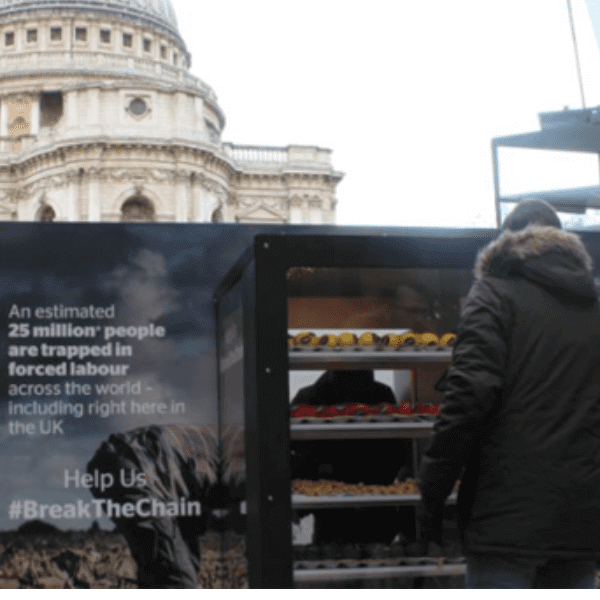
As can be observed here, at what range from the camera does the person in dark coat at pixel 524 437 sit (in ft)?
8.96

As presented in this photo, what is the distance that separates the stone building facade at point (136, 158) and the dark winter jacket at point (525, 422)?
118 ft

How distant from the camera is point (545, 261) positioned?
9.78 feet

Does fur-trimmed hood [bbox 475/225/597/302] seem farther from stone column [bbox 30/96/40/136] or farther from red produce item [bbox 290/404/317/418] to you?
stone column [bbox 30/96/40/136]

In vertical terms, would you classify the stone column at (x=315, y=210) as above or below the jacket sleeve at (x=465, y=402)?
above

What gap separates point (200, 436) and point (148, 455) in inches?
11.8

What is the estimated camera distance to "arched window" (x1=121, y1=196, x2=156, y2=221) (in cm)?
4012

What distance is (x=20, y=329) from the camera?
17.2ft

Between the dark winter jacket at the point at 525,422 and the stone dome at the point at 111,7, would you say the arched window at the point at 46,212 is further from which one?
the dark winter jacket at the point at 525,422

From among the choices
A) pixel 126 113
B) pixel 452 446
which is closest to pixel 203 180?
pixel 126 113

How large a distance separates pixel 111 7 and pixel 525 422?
59994mm

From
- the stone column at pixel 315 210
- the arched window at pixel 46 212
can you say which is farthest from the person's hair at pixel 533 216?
the stone column at pixel 315 210

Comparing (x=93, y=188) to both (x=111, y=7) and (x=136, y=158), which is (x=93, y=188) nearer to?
(x=136, y=158)

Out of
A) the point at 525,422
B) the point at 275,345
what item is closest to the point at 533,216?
the point at 525,422

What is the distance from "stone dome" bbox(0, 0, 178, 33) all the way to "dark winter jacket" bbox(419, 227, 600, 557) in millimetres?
58648
